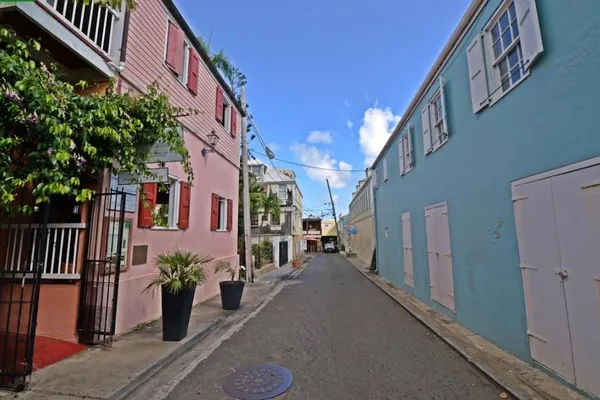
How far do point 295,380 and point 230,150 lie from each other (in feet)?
29.0

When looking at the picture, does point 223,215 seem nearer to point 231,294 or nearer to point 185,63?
point 231,294

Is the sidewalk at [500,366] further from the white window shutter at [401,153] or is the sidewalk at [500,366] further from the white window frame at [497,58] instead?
the white window shutter at [401,153]

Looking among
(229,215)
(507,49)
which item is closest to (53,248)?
(229,215)

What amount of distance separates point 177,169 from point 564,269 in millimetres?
7246

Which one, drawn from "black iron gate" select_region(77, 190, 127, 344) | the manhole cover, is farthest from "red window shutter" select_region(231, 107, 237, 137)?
the manhole cover

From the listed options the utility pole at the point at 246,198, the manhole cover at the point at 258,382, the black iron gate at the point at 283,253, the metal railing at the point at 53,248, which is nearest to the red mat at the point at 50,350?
the metal railing at the point at 53,248

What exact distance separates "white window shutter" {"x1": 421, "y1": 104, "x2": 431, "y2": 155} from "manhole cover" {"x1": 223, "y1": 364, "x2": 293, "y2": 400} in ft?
20.9

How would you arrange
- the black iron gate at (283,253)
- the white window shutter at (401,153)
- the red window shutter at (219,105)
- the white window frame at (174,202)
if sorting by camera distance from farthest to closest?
the black iron gate at (283,253)
the white window shutter at (401,153)
the red window shutter at (219,105)
the white window frame at (174,202)

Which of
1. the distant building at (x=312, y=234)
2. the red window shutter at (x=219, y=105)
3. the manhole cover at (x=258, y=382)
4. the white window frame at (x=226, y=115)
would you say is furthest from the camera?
the distant building at (x=312, y=234)

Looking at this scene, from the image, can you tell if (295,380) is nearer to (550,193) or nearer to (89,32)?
(550,193)

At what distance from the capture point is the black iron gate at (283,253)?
2312 cm

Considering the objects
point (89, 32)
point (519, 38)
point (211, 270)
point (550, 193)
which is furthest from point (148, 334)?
point (519, 38)

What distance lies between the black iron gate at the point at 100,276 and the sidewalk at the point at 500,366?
541cm

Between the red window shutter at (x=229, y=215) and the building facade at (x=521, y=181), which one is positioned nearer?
the building facade at (x=521, y=181)
